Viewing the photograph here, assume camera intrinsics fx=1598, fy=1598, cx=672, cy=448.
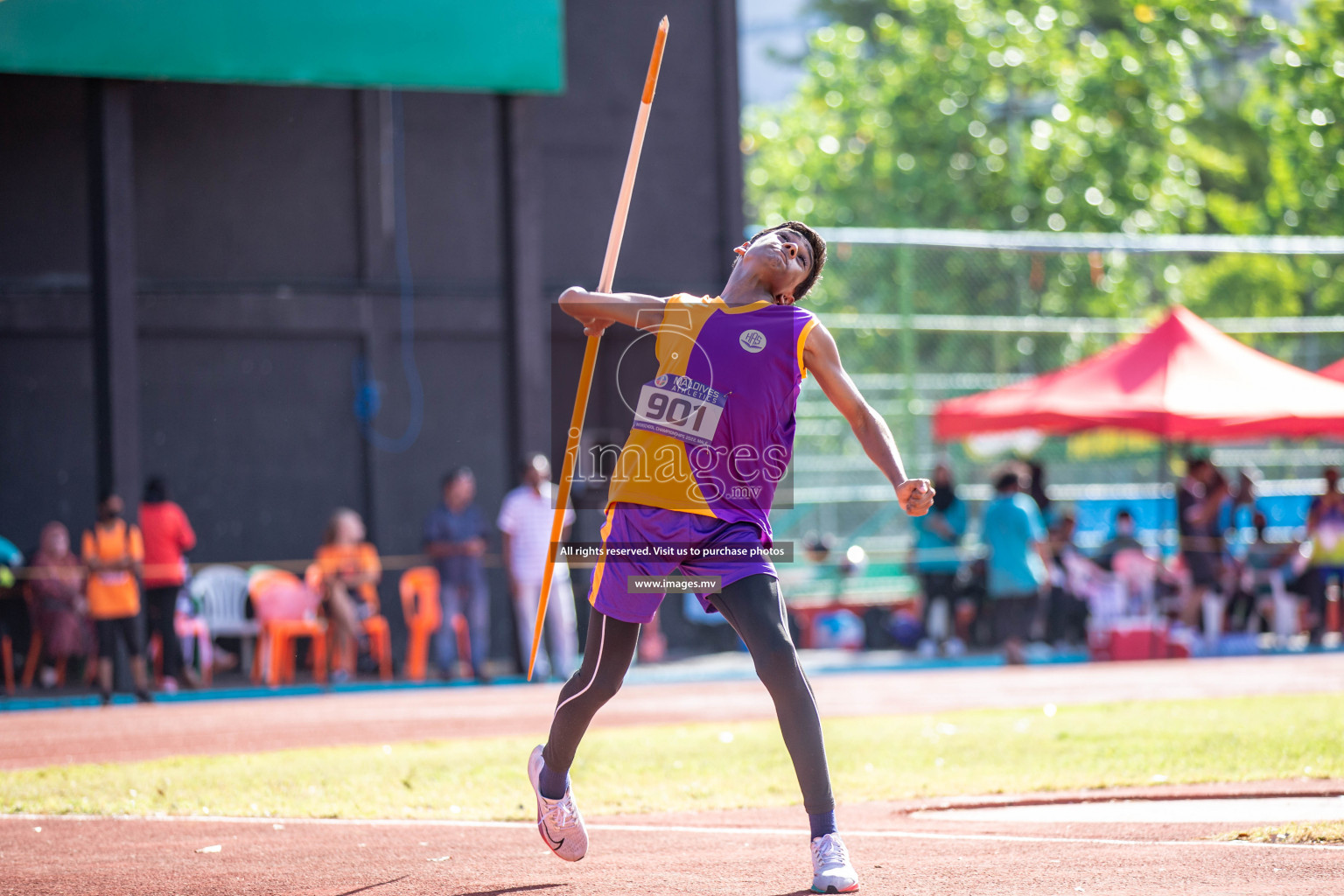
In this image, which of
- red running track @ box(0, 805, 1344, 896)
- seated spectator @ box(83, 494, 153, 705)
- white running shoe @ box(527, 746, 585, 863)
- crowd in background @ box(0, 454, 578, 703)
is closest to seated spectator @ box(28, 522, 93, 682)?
crowd in background @ box(0, 454, 578, 703)

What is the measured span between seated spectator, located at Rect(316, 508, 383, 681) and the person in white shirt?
1.47m

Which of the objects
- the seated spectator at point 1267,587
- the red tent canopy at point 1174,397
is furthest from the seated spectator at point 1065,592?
the seated spectator at point 1267,587

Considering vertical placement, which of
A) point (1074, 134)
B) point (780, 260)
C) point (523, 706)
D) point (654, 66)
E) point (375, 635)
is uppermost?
point (1074, 134)

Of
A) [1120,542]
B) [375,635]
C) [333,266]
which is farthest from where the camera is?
[333,266]

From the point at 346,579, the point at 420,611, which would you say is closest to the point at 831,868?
the point at 346,579

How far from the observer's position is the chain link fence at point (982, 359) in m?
18.7

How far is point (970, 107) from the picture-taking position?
30.0 metres

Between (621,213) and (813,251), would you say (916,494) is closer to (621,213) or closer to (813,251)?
(813,251)

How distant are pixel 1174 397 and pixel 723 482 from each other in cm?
1231

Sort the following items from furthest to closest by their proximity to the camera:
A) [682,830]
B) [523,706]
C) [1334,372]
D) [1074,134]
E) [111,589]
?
1. [1074,134]
2. [1334,372]
3. [111,589]
4. [523,706]
5. [682,830]

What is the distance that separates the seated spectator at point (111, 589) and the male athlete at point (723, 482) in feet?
30.3

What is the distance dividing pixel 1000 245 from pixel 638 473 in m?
14.1

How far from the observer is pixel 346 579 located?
595 inches

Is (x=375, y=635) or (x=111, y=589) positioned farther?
(x=375, y=635)
